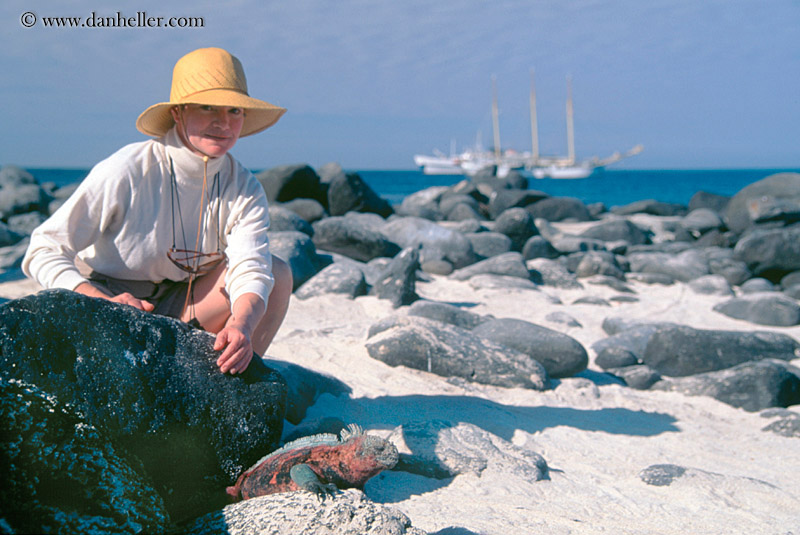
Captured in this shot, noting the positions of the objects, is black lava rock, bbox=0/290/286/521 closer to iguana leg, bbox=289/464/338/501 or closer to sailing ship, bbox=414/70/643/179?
iguana leg, bbox=289/464/338/501

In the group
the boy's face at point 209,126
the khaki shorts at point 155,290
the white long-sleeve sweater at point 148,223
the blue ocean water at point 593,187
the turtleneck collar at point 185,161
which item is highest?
the boy's face at point 209,126

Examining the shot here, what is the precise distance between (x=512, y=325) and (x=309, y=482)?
10.5 feet

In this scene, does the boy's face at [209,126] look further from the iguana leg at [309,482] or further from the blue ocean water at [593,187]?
the blue ocean water at [593,187]

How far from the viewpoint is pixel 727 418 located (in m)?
4.19

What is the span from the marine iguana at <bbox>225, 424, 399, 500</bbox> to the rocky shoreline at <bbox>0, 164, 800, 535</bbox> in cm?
15

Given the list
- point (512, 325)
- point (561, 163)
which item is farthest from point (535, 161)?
point (512, 325)

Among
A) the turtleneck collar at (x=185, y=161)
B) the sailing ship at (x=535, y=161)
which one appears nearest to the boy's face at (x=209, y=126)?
the turtleneck collar at (x=185, y=161)

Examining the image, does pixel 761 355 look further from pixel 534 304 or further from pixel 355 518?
pixel 355 518

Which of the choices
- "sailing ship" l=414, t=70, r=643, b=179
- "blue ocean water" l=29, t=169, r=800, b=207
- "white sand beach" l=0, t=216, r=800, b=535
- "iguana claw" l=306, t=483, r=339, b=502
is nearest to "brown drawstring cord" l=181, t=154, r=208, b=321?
"white sand beach" l=0, t=216, r=800, b=535

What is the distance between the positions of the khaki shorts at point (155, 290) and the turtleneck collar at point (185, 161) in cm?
55

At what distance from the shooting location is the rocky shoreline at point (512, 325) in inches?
120

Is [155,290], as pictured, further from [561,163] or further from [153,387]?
[561,163]

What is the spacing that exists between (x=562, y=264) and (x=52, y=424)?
7.99 metres

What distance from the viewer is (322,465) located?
→ 222 centimetres
